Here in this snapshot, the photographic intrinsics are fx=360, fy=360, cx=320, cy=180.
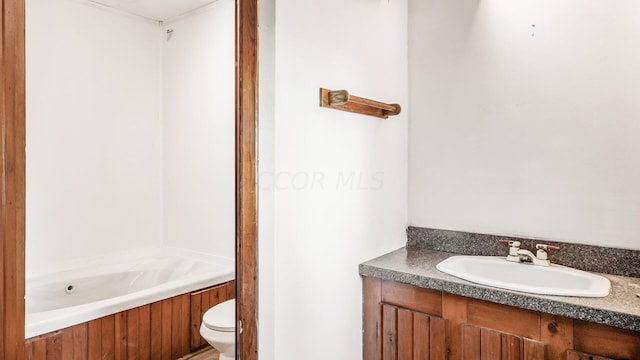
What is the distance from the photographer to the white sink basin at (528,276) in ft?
4.56

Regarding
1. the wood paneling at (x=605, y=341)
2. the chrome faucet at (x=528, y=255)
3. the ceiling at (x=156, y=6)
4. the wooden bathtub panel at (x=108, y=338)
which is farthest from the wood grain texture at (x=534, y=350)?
the ceiling at (x=156, y=6)

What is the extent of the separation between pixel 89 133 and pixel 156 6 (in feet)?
1.59

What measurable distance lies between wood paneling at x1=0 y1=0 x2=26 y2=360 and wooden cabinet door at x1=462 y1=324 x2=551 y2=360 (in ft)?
4.97

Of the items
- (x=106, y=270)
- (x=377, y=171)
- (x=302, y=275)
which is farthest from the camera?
(x=377, y=171)

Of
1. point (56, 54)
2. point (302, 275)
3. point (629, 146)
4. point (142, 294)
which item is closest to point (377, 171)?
point (302, 275)

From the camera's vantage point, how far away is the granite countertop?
1.23 metres

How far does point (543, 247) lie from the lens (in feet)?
5.71

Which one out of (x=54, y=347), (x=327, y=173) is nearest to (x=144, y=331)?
(x=54, y=347)

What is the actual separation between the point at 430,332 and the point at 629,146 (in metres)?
1.20

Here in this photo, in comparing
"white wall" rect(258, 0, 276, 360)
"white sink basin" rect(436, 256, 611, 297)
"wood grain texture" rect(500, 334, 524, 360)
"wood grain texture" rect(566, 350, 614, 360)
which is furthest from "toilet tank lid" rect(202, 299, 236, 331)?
"wood grain texture" rect(566, 350, 614, 360)

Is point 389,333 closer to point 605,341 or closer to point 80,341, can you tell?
point 605,341

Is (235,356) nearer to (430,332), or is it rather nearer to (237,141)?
(237,141)

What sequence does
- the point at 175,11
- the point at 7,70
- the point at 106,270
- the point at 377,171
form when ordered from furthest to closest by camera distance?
the point at 377,171 → the point at 175,11 → the point at 106,270 → the point at 7,70

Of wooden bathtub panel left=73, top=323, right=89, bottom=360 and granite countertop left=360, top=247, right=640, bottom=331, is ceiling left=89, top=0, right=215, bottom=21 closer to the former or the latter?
wooden bathtub panel left=73, top=323, right=89, bottom=360
